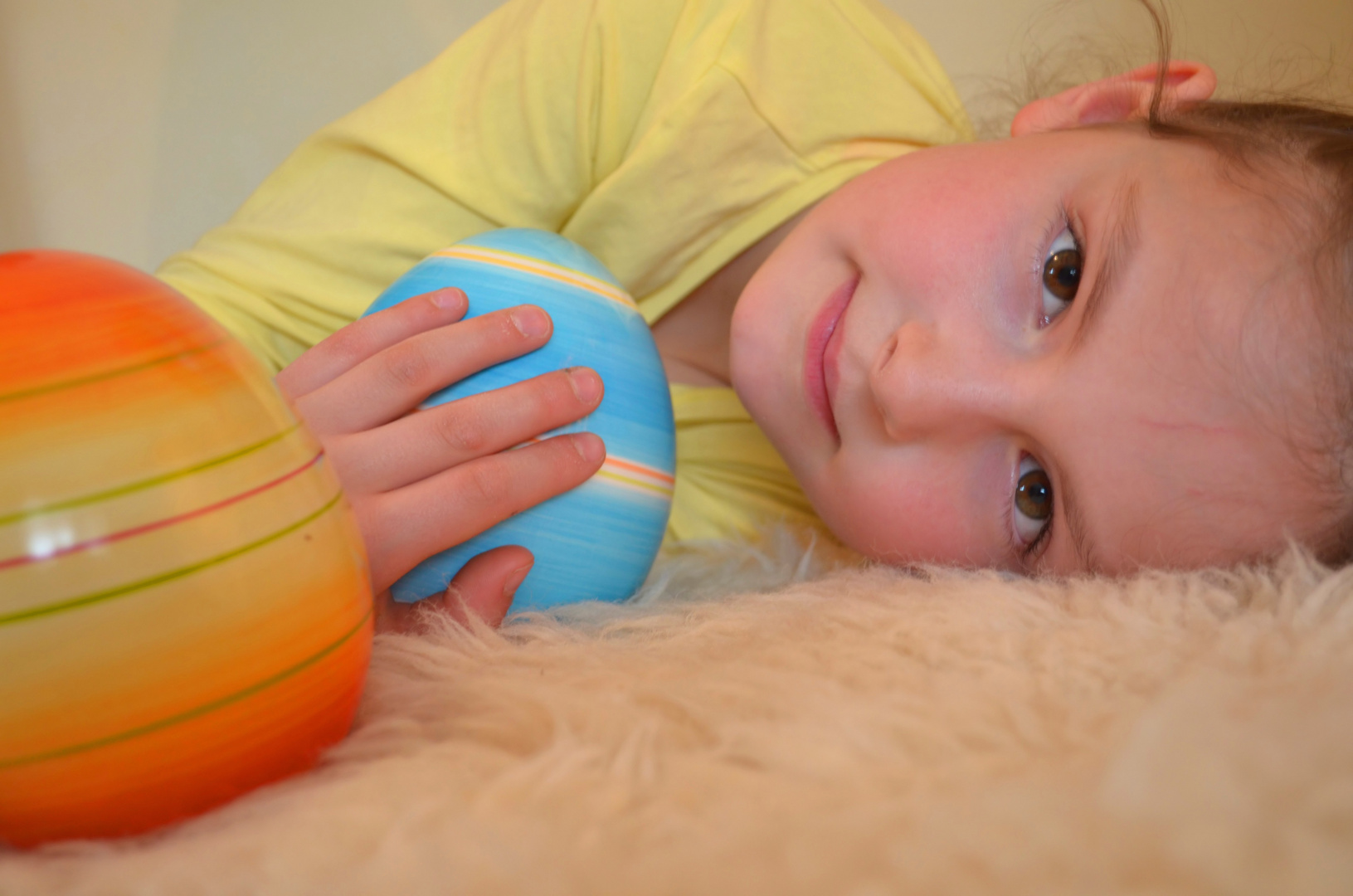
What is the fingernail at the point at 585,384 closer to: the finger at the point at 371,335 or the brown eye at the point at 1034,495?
the finger at the point at 371,335

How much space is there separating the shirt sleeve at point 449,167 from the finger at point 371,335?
0.98 feet

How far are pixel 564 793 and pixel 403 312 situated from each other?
1.44 ft

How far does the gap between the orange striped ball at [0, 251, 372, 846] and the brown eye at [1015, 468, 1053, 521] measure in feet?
1.82

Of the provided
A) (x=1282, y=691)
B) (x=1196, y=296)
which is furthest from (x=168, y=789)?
(x=1196, y=296)

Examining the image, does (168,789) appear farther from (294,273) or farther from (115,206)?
(115,206)

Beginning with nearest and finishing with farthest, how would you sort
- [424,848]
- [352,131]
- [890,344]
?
[424,848] < [890,344] < [352,131]

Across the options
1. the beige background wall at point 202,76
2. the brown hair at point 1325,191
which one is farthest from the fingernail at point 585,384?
the beige background wall at point 202,76

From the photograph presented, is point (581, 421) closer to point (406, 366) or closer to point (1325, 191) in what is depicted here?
point (406, 366)

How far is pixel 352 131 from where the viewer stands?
1.04 meters

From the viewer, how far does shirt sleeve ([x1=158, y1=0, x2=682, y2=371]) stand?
1.02 meters

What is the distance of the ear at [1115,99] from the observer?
917 millimetres

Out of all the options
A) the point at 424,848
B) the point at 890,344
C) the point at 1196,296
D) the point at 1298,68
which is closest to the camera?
the point at 424,848

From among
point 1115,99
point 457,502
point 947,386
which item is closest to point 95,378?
point 457,502

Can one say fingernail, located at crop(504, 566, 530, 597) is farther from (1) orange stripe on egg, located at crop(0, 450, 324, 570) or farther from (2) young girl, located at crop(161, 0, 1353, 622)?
(1) orange stripe on egg, located at crop(0, 450, 324, 570)
